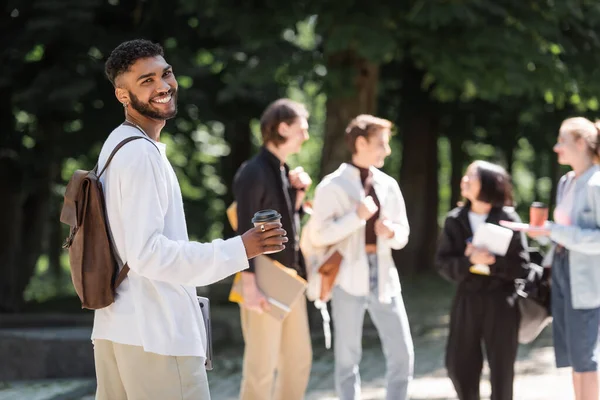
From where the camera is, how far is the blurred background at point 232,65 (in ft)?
35.7

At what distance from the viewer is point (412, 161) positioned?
1930cm

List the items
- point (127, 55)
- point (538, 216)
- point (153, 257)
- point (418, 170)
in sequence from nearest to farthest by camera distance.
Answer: point (153, 257)
point (127, 55)
point (538, 216)
point (418, 170)

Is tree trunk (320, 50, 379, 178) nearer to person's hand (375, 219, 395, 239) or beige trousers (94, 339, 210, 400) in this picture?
person's hand (375, 219, 395, 239)

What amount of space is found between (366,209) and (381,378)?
3.11 m

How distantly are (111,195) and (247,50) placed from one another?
8.12m

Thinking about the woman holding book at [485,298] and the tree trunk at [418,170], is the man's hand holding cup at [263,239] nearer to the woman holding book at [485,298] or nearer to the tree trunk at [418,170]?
the woman holding book at [485,298]

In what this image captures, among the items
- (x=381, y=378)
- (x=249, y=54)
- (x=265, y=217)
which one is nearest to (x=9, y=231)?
(x=249, y=54)

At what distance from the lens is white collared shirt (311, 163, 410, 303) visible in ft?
22.4

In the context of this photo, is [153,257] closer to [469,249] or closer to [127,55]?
[127,55]

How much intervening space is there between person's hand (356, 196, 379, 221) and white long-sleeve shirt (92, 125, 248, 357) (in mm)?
2954

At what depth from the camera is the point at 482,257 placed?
21.5 feet

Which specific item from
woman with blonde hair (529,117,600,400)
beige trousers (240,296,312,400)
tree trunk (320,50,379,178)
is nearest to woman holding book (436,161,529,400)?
woman with blonde hair (529,117,600,400)

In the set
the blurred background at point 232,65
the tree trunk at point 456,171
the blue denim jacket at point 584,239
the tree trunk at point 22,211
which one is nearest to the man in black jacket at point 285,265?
the blue denim jacket at point 584,239

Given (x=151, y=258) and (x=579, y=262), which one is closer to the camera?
(x=151, y=258)
